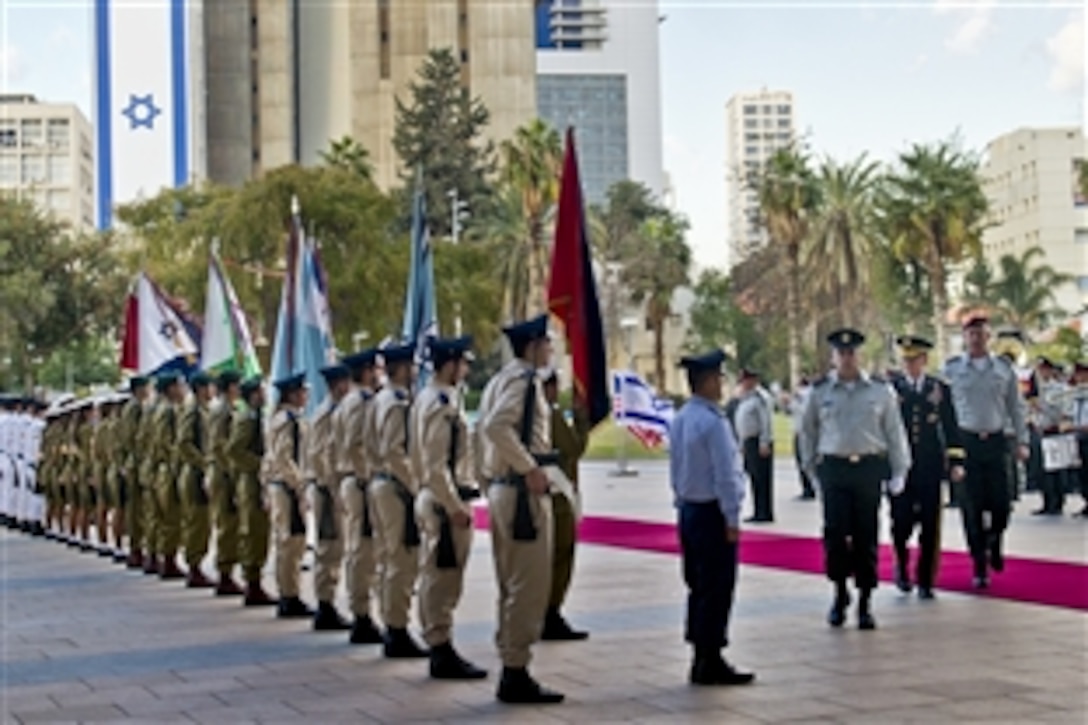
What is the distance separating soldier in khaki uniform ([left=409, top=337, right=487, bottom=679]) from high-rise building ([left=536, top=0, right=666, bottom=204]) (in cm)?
14407

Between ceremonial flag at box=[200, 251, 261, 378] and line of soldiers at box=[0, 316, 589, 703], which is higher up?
ceremonial flag at box=[200, 251, 261, 378]

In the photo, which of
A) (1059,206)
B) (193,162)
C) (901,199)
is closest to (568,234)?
(901,199)

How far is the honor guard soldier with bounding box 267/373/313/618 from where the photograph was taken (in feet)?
40.1

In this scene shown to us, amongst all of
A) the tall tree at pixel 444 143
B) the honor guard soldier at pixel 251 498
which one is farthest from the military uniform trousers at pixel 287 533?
the tall tree at pixel 444 143

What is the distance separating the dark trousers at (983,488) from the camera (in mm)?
12336

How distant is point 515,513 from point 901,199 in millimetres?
54111

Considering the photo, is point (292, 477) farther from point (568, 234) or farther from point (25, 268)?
point (25, 268)

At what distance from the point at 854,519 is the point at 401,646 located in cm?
301

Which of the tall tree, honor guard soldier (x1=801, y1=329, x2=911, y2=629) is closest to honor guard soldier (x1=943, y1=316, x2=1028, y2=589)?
honor guard soldier (x1=801, y1=329, x2=911, y2=629)

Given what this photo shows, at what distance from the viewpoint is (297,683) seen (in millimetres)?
9281

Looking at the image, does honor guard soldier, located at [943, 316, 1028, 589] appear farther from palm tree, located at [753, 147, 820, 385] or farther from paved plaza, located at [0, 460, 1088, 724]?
palm tree, located at [753, 147, 820, 385]

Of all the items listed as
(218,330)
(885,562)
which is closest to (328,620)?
(885,562)

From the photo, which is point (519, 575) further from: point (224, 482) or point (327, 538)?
point (224, 482)

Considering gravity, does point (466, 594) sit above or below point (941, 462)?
below
